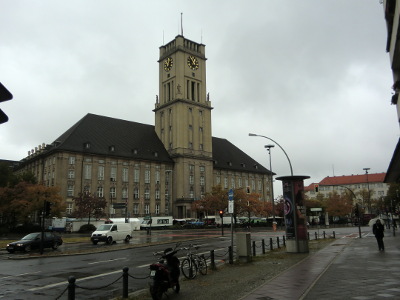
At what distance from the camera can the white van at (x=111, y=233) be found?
105ft

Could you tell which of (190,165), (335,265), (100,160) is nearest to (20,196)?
(100,160)

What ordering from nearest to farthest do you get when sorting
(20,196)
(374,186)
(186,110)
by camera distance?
1. (20,196)
2. (186,110)
3. (374,186)

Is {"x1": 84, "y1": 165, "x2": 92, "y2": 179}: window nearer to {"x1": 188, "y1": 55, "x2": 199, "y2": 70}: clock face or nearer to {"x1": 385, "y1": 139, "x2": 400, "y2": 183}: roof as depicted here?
{"x1": 188, "y1": 55, "x2": 199, "y2": 70}: clock face

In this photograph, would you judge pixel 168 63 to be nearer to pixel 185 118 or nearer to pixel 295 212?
pixel 185 118

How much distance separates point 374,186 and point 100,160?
408ft

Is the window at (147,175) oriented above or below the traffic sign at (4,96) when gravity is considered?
above

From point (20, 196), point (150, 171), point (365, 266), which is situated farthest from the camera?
point (150, 171)

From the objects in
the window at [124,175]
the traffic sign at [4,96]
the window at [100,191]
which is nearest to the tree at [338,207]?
the window at [124,175]

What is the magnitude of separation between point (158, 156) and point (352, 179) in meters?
106

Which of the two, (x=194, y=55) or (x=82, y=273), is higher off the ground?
(x=194, y=55)

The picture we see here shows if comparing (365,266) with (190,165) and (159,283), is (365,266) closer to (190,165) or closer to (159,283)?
(159,283)

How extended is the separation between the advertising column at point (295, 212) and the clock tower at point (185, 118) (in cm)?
6209

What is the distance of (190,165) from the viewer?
3393 inches

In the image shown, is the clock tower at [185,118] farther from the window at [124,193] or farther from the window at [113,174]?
the window at [113,174]
